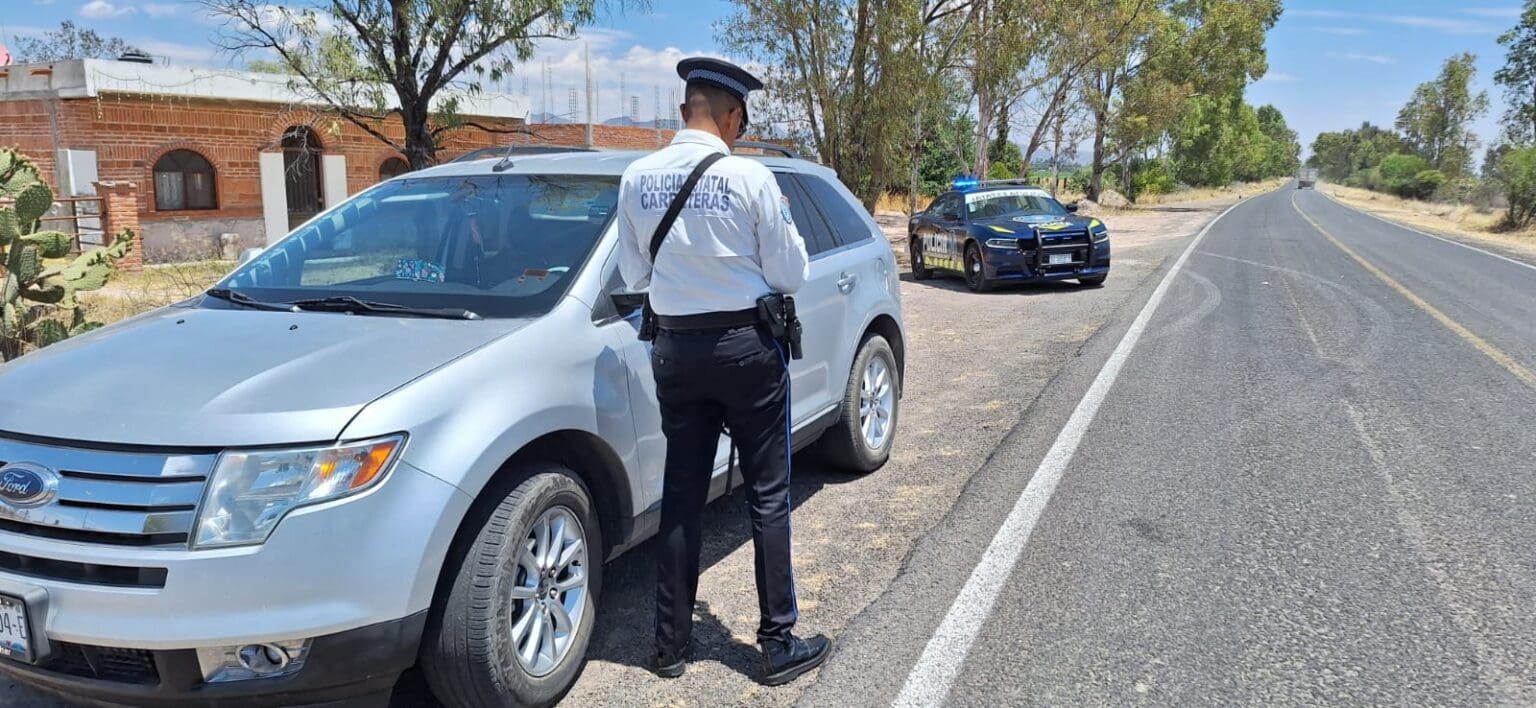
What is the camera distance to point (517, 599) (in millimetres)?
3035

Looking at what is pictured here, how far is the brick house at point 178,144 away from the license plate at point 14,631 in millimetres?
13905

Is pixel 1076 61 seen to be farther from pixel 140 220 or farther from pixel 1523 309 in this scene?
pixel 140 220

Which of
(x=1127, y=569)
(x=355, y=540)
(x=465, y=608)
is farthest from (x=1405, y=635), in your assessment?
(x=355, y=540)

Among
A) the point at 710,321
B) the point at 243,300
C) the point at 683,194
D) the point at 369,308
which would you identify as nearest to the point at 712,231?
the point at 683,194

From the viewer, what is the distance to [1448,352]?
8.89 metres

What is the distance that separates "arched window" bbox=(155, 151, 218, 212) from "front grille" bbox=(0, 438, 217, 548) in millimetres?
17925

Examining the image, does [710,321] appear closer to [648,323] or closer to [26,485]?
[648,323]

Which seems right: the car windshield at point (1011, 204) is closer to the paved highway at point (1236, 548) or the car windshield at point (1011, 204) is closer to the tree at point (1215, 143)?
the paved highway at point (1236, 548)

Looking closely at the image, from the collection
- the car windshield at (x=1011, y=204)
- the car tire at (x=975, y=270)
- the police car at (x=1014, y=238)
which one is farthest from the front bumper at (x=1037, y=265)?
the car windshield at (x=1011, y=204)

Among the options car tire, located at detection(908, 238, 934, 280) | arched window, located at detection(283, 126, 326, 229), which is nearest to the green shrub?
car tire, located at detection(908, 238, 934, 280)

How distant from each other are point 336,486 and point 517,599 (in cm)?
71

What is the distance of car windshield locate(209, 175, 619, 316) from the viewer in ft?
11.9

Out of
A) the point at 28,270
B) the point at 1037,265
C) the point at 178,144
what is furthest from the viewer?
the point at 178,144

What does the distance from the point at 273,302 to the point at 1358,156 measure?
16863cm
